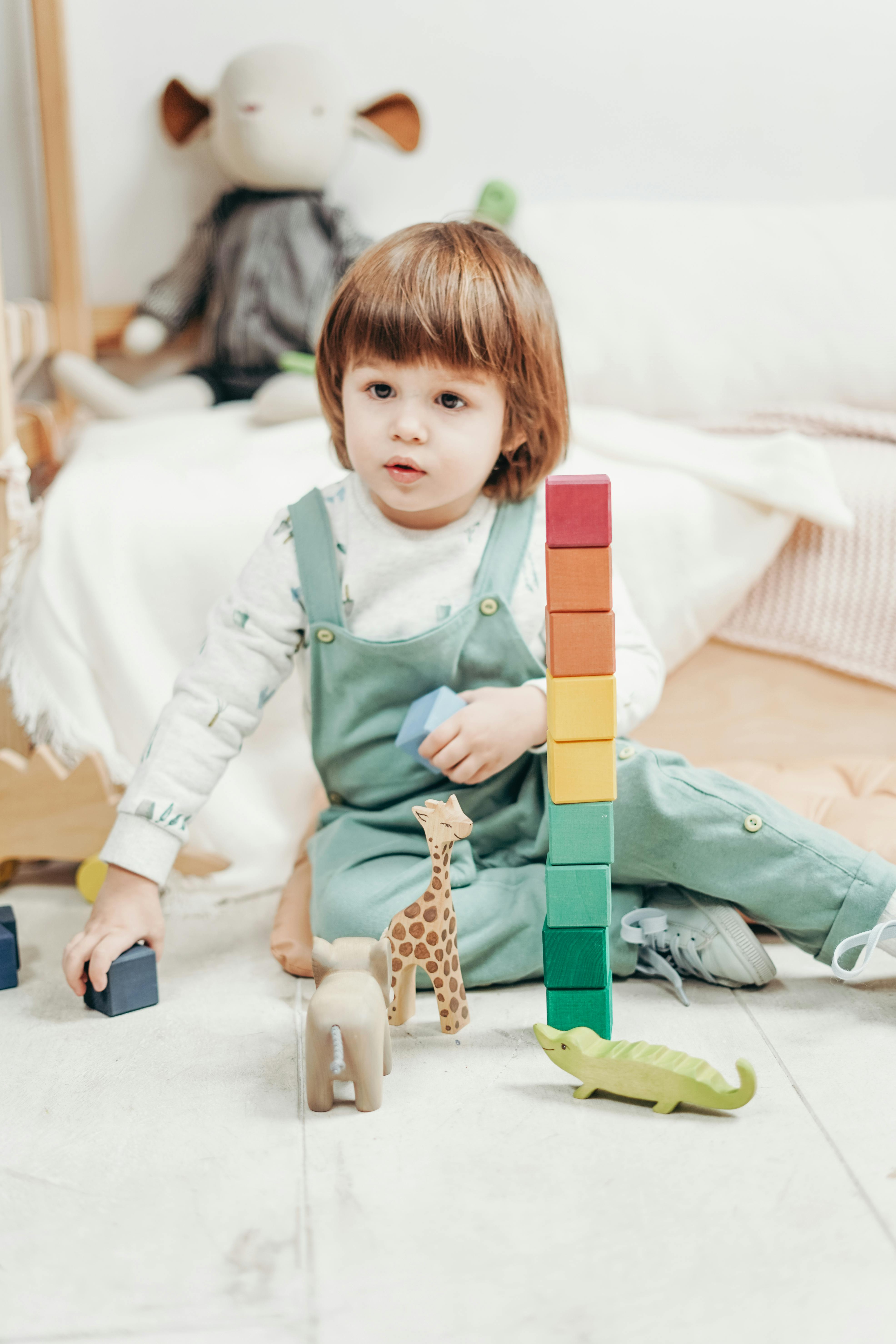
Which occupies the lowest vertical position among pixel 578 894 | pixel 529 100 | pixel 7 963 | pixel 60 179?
pixel 7 963

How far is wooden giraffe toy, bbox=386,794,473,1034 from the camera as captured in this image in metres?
0.72

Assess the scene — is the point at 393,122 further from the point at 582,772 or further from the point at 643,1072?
the point at 643,1072

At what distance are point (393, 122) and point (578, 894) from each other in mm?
1331

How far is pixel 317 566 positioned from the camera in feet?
2.98

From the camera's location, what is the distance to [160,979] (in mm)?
866

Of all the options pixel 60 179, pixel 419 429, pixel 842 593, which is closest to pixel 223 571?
pixel 419 429

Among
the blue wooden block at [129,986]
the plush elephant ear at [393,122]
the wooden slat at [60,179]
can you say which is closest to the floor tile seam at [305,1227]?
the blue wooden block at [129,986]

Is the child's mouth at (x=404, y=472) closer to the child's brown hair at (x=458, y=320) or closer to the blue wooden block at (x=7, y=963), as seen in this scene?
the child's brown hair at (x=458, y=320)

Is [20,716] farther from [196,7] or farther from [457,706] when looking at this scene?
[196,7]

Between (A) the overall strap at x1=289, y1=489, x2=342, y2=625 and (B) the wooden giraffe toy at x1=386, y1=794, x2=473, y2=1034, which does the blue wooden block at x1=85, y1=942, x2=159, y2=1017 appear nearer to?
(B) the wooden giraffe toy at x1=386, y1=794, x2=473, y2=1034

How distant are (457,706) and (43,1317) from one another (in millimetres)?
462

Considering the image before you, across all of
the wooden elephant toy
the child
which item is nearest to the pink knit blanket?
the child

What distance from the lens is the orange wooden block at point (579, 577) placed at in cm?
64

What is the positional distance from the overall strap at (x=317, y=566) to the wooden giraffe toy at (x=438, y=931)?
0.22m
